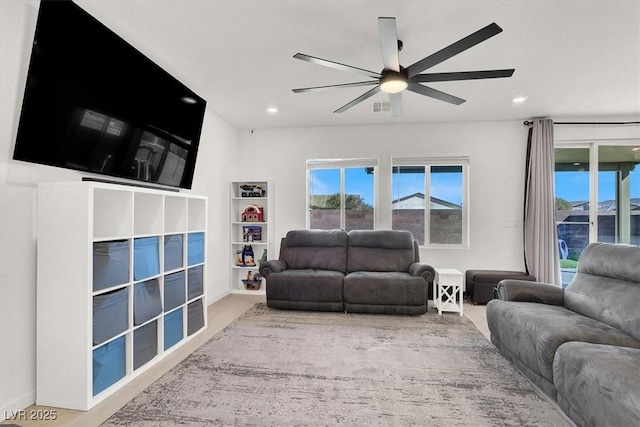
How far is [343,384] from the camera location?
2129 millimetres

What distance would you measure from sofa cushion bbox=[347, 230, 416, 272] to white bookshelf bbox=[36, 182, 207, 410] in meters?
2.46

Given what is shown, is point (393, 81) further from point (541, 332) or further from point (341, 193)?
point (341, 193)

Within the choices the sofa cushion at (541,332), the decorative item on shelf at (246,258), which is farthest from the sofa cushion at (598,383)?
the decorative item on shelf at (246,258)

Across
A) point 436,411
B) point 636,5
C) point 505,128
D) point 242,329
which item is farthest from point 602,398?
point 505,128

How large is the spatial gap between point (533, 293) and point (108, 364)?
10.9 feet

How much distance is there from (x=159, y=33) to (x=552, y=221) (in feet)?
16.8

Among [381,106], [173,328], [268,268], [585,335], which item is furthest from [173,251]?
[585,335]

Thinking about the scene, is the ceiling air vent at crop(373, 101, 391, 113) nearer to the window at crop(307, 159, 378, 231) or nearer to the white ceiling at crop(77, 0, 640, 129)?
the white ceiling at crop(77, 0, 640, 129)

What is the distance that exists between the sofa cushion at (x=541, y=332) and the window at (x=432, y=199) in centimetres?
221

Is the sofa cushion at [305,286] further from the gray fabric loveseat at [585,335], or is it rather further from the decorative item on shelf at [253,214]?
the gray fabric loveseat at [585,335]

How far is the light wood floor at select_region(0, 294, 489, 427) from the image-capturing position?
5.80 ft

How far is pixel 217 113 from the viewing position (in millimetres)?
4312

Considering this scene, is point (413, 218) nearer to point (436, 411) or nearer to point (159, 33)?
point (436, 411)

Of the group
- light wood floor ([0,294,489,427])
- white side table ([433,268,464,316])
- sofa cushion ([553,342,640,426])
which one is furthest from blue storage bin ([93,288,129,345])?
white side table ([433,268,464,316])
